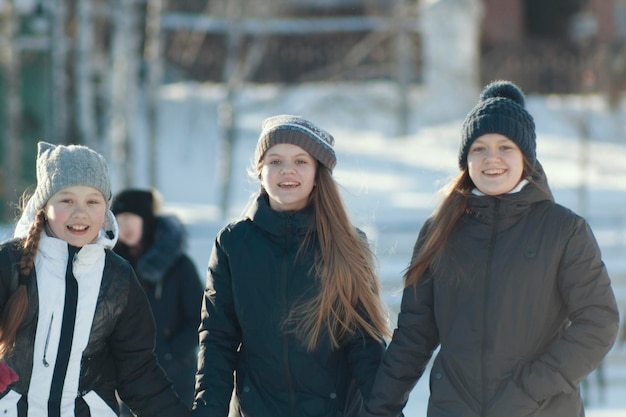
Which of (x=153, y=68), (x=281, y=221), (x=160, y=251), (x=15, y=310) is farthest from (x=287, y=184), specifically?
(x=153, y=68)

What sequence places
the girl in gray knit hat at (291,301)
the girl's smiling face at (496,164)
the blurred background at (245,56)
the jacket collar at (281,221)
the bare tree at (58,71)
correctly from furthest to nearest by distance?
1. the blurred background at (245,56)
2. the bare tree at (58,71)
3. the jacket collar at (281,221)
4. the girl in gray knit hat at (291,301)
5. the girl's smiling face at (496,164)

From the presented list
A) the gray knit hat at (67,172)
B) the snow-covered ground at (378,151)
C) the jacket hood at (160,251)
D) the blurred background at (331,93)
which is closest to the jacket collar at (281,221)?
the gray knit hat at (67,172)

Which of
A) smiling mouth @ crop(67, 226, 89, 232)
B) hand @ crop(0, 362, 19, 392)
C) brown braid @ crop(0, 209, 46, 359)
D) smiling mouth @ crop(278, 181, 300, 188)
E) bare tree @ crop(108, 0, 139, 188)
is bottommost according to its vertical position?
hand @ crop(0, 362, 19, 392)

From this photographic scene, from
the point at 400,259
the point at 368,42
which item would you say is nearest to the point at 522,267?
the point at 400,259

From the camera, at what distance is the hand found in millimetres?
3084

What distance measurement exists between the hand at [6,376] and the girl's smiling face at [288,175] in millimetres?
1084

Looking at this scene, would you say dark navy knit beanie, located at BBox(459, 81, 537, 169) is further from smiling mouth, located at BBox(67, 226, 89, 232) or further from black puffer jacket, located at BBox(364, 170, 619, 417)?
smiling mouth, located at BBox(67, 226, 89, 232)

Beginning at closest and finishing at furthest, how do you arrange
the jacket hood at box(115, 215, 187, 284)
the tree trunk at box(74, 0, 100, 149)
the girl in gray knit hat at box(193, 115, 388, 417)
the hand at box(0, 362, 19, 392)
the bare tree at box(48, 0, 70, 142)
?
the hand at box(0, 362, 19, 392) < the girl in gray knit hat at box(193, 115, 388, 417) < the jacket hood at box(115, 215, 187, 284) < the bare tree at box(48, 0, 70, 142) < the tree trunk at box(74, 0, 100, 149)

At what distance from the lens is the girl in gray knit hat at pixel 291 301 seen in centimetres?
354

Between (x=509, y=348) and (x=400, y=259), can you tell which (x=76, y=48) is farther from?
(x=509, y=348)

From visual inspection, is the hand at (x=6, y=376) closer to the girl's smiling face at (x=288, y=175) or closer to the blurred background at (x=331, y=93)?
the girl's smiling face at (x=288, y=175)

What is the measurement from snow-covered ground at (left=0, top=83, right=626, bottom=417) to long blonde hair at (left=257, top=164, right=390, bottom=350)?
6.86m

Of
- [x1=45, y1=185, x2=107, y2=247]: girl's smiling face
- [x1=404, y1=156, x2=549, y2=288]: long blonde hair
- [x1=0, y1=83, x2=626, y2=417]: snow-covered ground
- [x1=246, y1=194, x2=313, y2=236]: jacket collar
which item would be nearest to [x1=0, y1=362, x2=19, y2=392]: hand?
[x1=45, y1=185, x2=107, y2=247]: girl's smiling face

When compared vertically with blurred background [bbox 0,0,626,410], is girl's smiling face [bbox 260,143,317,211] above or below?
below
